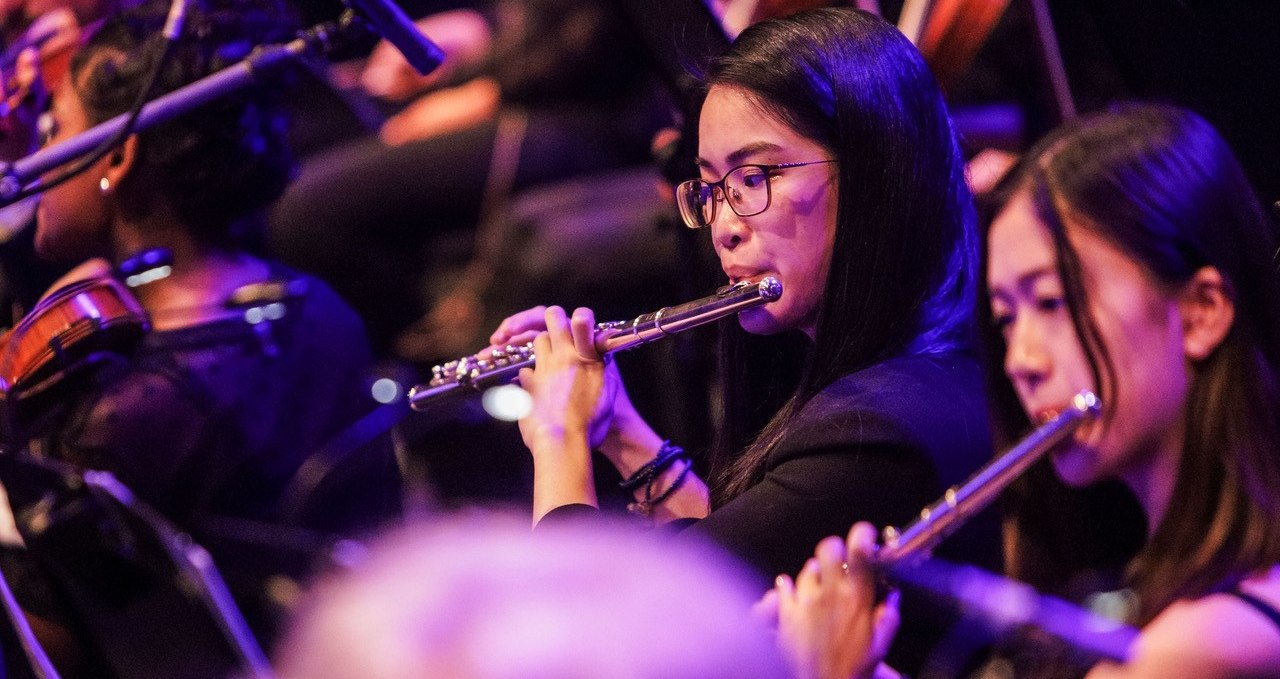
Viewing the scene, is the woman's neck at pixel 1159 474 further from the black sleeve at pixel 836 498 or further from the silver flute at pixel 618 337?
the silver flute at pixel 618 337

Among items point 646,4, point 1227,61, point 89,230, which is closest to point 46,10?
point 89,230

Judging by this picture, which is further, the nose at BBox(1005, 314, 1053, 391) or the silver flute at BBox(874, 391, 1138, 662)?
the nose at BBox(1005, 314, 1053, 391)

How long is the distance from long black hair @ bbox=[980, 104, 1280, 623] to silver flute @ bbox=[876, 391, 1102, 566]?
1.4 inches

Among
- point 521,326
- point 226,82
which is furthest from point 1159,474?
point 226,82

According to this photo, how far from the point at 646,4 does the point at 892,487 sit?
122 centimetres

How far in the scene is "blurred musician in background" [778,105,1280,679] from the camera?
50.9 inches

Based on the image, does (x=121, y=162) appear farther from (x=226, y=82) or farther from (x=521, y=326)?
(x=521, y=326)

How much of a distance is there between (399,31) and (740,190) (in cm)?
67

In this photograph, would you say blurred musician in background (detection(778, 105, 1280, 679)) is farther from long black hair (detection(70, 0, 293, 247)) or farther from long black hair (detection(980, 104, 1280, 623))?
long black hair (detection(70, 0, 293, 247))

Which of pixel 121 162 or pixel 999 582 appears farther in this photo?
pixel 121 162

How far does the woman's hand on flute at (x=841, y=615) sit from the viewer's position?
1305 millimetres

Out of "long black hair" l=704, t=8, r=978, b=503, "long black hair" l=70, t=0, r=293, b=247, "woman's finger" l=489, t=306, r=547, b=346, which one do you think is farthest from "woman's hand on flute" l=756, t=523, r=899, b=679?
"long black hair" l=70, t=0, r=293, b=247

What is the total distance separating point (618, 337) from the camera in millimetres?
1974

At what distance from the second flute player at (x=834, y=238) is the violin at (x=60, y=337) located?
0.81 m
